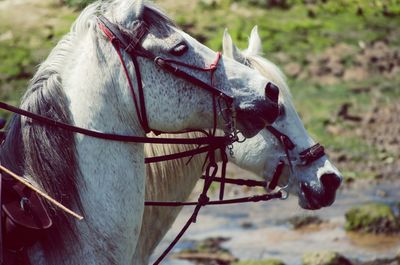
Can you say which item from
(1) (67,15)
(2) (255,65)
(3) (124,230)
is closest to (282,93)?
(2) (255,65)

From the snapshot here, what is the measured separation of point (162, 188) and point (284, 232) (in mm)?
6186

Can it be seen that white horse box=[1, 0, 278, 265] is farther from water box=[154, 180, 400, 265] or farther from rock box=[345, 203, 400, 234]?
rock box=[345, 203, 400, 234]

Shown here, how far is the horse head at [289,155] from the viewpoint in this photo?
21.9ft

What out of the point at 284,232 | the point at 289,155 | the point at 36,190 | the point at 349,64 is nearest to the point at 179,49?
the point at 36,190

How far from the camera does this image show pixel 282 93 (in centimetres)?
714

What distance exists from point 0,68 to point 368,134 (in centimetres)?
666

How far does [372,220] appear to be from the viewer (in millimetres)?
12188

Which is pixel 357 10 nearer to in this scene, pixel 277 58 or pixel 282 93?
pixel 277 58

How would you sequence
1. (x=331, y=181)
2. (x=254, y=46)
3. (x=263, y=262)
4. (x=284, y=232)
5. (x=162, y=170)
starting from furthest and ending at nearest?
(x=284, y=232) < (x=263, y=262) < (x=254, y=46) < (x=331, y=181) < (x=162, y=170)

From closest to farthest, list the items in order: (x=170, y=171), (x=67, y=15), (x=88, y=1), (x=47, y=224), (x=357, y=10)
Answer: (x=47, y=224), (x=88, y=1), (x=170, y=171), (x=67, y=15), (x=357, y=10)

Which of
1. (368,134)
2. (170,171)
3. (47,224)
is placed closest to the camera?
(47,224)

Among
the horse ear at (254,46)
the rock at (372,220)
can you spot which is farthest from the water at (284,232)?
the horse ear at (254,46)

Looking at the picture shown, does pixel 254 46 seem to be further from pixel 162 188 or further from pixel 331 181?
pixel 162 188

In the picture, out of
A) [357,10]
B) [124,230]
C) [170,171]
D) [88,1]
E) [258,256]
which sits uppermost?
[88,1]
